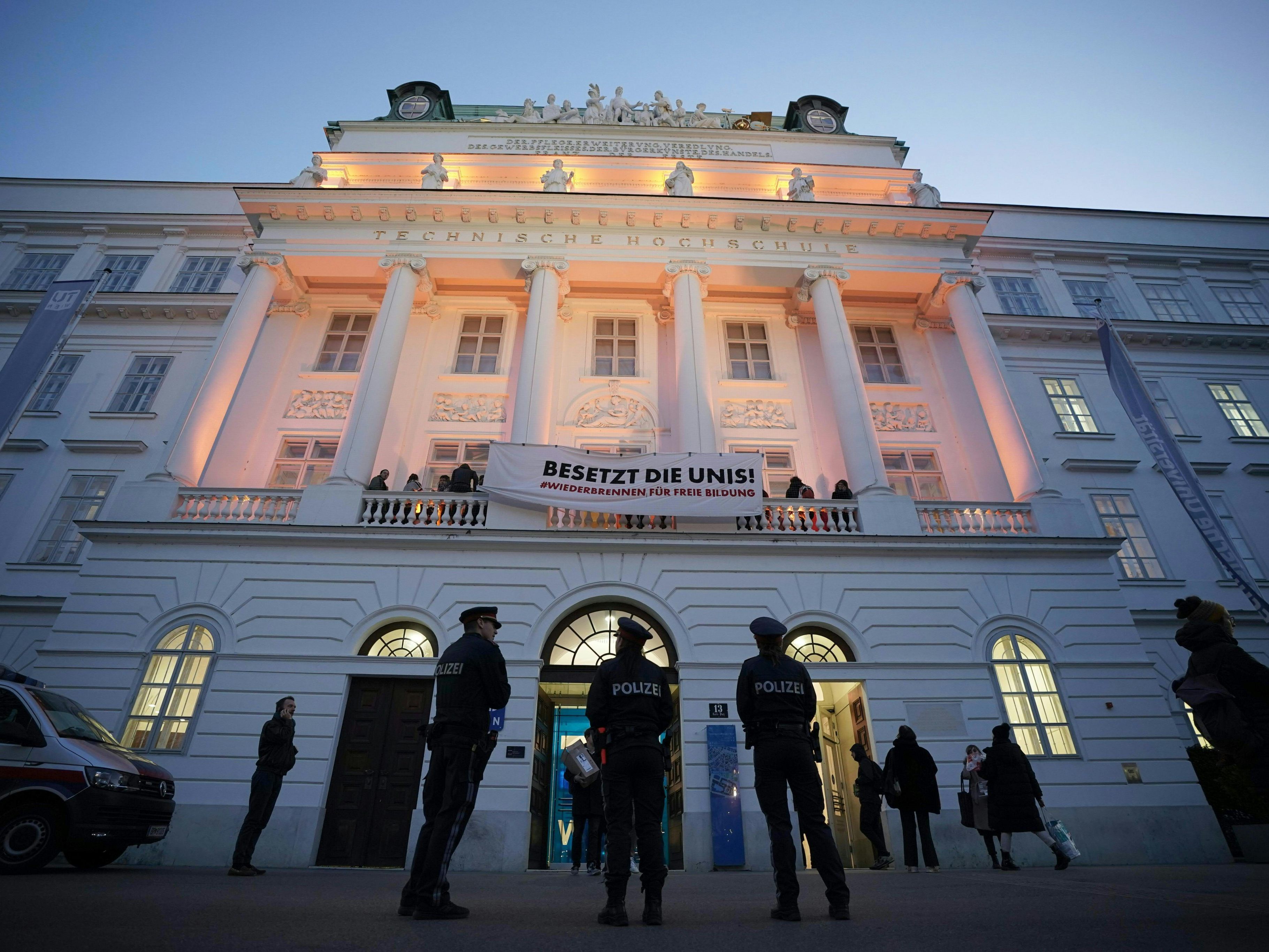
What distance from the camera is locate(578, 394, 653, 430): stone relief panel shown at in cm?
1642

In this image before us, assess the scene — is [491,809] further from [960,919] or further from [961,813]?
[960,919]

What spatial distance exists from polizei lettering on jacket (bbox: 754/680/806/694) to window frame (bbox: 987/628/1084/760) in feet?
28.7

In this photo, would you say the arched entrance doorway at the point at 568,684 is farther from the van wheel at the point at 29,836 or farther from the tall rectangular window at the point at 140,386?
the tall rectangular window at the point at 140,386

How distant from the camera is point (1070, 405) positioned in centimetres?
1816

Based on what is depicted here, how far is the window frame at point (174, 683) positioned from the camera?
36.3 feet

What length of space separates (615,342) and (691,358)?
3122 millimetres

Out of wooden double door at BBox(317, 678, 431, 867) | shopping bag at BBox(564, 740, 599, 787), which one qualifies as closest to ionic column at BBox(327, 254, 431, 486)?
wooden double door at BBox(317, 678, 431, 867)

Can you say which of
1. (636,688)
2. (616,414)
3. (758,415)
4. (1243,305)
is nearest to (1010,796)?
(636,688)

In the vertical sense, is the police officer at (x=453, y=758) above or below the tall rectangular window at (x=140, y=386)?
below

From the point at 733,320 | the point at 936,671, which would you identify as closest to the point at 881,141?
the point at 733,320

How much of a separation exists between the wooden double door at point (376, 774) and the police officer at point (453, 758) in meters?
6.68

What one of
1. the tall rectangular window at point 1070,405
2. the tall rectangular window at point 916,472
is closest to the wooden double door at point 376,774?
the tall rectangular window at point 916,472

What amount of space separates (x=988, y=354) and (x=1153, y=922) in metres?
14.4

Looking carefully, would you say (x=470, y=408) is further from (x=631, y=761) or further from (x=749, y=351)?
(x=631, y=761)
